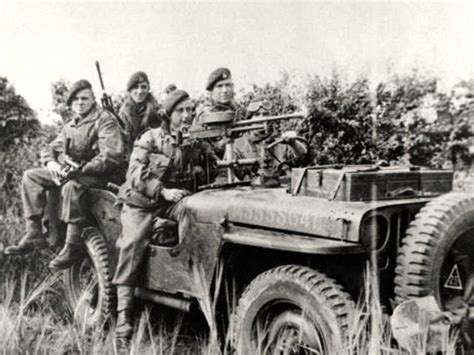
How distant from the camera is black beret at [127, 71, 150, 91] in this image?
6.95 metres

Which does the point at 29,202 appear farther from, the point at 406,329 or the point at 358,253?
the point at 406,329

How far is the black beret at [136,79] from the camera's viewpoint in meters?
6.95

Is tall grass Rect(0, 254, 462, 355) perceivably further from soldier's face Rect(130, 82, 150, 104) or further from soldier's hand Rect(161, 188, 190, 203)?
soldier's face Rect(130, 82, 150, 104)

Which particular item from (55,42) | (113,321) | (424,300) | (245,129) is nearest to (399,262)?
(424,300)

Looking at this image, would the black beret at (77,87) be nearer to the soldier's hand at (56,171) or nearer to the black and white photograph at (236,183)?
the black and white photograph at (236,183)

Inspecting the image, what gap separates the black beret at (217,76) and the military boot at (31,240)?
7.17 feet

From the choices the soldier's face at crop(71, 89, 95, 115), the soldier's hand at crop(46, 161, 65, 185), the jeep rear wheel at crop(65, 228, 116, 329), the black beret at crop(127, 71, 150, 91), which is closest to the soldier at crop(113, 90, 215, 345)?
the jeep rear wheel at crop(65, 228, 116, 329)

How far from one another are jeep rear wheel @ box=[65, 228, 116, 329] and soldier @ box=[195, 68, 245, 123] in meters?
1.59

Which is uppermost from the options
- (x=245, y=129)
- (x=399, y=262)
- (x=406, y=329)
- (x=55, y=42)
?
(x=55, y=42)

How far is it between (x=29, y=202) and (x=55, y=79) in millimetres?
1367

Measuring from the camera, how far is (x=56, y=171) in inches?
248

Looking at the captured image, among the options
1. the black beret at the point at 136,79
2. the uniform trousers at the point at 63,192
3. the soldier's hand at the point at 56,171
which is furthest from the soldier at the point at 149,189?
the black beret at the point at 136,79

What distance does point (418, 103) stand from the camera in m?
6.64

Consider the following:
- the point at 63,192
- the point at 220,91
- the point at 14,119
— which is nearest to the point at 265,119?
the point at 220,91
